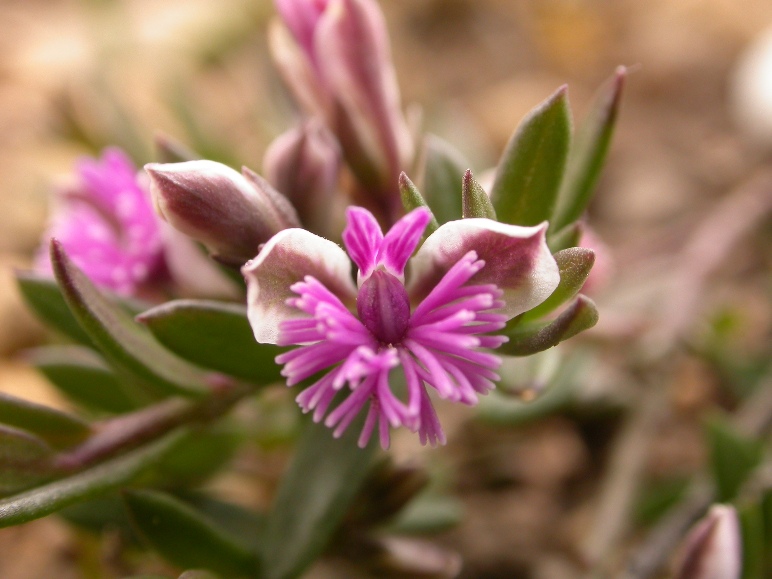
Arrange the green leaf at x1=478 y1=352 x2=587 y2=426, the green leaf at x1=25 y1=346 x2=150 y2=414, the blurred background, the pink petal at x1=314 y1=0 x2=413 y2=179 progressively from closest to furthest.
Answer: the pink petal at x1=314 y1=0 x2=413 y2=179
the green leaf at x1=25 y1=346 x2=150 y2=414
the green leaf at x1=478 y1=352 x2=587 y2=426
the blurred background

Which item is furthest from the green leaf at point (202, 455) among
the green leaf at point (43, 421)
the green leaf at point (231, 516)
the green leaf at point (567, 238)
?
the green leaf at point (567, 238)

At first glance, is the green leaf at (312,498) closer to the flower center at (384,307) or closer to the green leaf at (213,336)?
the green leaf at (213,336)

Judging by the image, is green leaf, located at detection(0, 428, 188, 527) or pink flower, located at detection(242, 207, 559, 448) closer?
pink flower, located at detection(242, 207, 559, 448)

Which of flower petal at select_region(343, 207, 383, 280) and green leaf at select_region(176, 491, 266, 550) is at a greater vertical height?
flower petal at select_region(343, 207, 383, 280)

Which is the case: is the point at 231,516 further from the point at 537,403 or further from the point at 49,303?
the point at 537,403

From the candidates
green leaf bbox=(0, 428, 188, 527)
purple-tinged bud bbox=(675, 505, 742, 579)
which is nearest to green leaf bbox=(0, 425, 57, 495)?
green leaf bbox=(0, 428, 188, 527)

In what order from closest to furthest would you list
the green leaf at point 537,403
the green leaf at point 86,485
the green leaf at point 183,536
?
the green leaf at point 86,485 → the green leaf at point 183,536 → the green leaf at point 537,403

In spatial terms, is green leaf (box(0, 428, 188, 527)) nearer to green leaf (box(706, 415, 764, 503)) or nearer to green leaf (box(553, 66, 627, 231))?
green leaf (box(553, 66, 627, 231))
